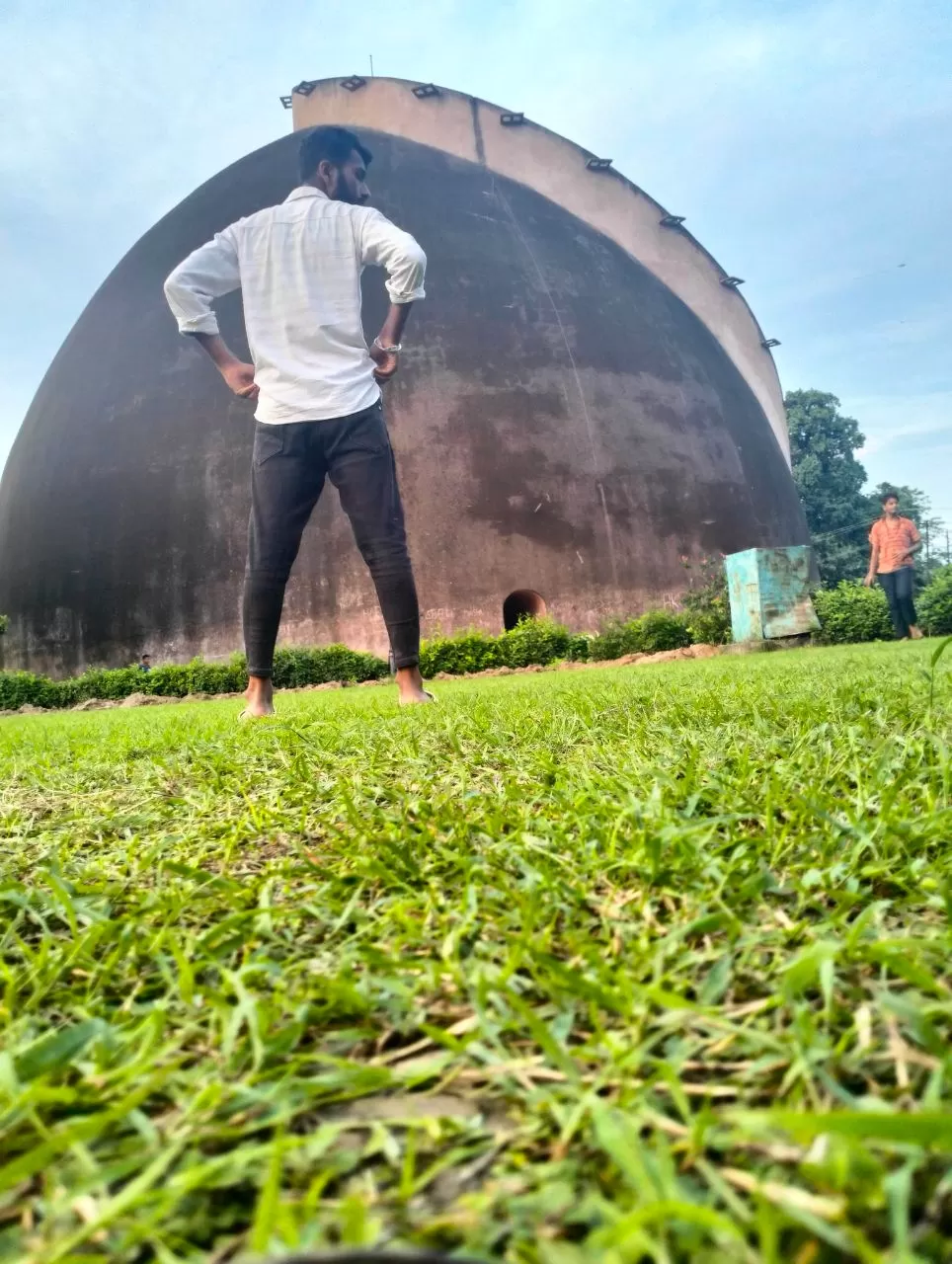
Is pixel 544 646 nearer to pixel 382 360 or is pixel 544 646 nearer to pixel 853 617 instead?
pixel 853 617

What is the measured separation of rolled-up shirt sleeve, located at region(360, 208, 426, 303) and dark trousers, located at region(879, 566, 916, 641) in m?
7.21

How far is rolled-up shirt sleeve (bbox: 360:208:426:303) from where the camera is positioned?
13.9ft

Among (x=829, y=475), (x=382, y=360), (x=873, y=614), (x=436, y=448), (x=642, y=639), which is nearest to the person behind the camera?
(x=382, y=360)

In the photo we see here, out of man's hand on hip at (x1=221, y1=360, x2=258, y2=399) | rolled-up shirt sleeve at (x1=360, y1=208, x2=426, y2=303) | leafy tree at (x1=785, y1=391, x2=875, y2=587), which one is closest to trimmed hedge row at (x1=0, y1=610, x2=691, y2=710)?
man's hand on hip at (x1=221, y1=360, x2=258, y2=399)

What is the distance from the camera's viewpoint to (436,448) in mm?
15570

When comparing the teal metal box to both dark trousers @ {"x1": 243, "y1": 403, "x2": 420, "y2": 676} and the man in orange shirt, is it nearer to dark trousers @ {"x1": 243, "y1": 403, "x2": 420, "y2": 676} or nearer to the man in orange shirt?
the man in orange shirt

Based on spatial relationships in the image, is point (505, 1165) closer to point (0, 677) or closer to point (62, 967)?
point (62, 967)

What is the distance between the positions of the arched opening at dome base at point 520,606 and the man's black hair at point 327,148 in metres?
11.3

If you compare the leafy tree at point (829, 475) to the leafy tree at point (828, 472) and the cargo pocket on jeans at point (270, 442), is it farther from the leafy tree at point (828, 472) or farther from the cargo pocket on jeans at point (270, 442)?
the cargo pocket on jeans at point (270, 442)

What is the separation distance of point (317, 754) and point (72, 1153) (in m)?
1.60

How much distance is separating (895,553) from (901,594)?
61cm

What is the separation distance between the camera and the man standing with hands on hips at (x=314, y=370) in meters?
4.12

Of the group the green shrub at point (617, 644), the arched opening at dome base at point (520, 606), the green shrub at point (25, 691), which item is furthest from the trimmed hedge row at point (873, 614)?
the green shrub at point (25, 691)

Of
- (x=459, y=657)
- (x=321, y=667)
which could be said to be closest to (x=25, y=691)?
(x=321, y=667)
